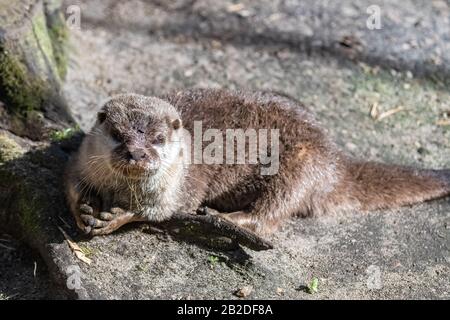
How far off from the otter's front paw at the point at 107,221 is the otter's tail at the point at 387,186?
3.94ft

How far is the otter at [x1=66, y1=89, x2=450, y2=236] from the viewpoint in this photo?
3.44m

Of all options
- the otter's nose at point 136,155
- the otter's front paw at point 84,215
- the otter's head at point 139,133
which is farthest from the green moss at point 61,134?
the otter's nose at point 136,155

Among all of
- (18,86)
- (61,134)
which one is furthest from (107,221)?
(18,86)

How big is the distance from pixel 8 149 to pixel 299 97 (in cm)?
207

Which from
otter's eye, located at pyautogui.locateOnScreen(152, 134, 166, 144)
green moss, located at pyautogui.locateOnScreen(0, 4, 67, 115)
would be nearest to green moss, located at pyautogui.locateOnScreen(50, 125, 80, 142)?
green moss, located at pyautogui.locateOnScreen(0, 4, 67, 115)

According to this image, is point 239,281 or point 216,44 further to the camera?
point 216,44

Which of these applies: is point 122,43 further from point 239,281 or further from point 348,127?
point 239,281

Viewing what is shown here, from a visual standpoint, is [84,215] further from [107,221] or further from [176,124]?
[176,124]

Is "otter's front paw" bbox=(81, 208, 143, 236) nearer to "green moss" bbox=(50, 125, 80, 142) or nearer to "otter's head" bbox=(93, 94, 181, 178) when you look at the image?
"otter's head" bbox=(93, 94, 181, 178)

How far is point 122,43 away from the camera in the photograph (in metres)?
5.58

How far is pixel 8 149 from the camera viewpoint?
12.8ft

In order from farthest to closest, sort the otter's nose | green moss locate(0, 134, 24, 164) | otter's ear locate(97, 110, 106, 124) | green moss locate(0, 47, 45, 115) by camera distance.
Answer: green moss locate(0, 47, 45, 115)
green moss locate(0, 134, 24, 164)
otter's ear locate(97, 110, 106, 124)
the otter's nose

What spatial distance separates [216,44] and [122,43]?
0.70 m
